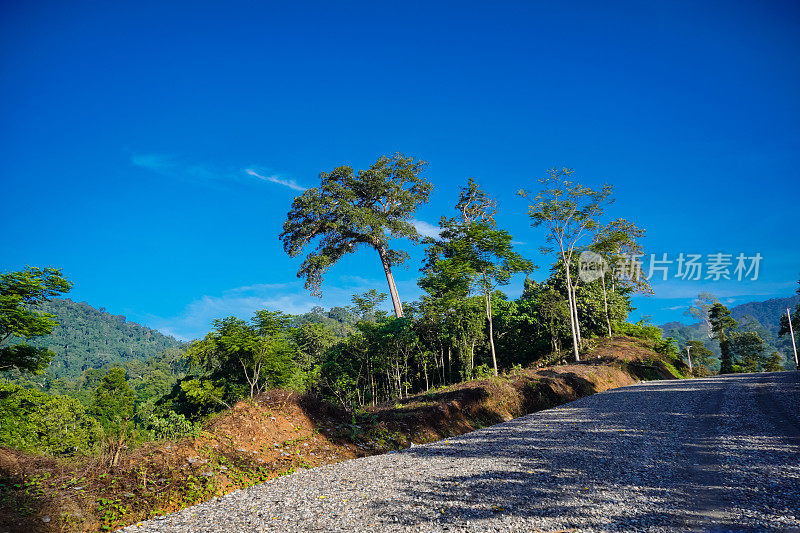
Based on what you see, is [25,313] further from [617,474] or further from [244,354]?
[617,474]

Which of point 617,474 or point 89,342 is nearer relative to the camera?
point 617,474

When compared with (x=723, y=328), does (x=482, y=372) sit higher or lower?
higher

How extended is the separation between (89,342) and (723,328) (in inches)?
8204

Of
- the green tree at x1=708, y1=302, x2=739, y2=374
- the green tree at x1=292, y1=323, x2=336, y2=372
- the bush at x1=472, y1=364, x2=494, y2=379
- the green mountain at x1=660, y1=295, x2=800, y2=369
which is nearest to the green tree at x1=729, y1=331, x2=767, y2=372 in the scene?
the green tree at x1=708, y1=302, x2=739, y2=374

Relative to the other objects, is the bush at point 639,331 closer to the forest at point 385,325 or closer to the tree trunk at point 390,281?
the forest at point 385,325

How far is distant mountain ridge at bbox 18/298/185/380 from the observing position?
13388 cm

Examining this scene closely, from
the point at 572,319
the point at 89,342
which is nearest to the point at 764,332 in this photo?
the point at 572,319

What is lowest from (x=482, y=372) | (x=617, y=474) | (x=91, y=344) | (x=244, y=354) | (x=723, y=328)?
(x=723, y=328)

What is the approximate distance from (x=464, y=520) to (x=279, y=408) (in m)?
5.87

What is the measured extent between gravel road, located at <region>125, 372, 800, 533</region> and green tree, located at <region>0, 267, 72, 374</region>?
1103cm


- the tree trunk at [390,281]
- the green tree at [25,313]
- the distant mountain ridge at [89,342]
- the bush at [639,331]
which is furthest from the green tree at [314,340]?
the distant mountain ridge at [89,342]

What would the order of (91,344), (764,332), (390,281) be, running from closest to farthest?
(390,281), (764,332), (91,344)

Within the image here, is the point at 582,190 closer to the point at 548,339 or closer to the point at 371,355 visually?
the point at 548,339

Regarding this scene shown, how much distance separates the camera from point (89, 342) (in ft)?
525
